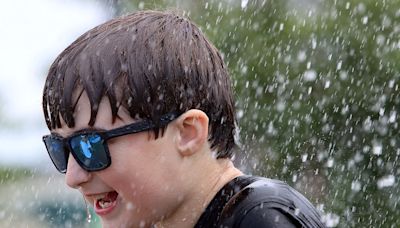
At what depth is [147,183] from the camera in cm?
256

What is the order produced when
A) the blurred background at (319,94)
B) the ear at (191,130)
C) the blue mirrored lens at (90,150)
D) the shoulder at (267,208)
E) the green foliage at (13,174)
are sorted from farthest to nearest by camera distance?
the green foliage at (13,174) < the blurred background at (319,94) < the ear at (191,130) < the blue mirrored lens at (90,150) < the shoulder at (267,208)

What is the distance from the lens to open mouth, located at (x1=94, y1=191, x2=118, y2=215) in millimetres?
2523

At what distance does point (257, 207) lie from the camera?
2412 millimetres

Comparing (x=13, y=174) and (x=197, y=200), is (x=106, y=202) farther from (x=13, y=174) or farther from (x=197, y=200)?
(x=13, y=174)

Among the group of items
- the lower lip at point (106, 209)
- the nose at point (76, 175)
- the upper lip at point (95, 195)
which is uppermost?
the nose at point (76, 175)

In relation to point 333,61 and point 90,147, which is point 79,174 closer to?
point 90,147

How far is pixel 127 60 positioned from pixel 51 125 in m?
0.30

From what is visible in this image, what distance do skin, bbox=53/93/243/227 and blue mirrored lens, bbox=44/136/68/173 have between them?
0.03 metres

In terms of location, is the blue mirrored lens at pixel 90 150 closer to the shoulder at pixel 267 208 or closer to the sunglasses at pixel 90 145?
the sunglasses at pixel 90 145

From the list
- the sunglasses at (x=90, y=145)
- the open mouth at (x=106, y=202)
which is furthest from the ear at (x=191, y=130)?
the open mouth at (x=106, y=202)

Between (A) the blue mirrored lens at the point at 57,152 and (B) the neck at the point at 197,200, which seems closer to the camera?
(A) the blue mirrored lens at the point at 57,152

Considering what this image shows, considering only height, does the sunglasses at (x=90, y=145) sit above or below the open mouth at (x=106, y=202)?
Answer: above

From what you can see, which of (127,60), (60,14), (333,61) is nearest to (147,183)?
(127,60)

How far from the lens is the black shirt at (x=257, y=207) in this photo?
7.81 ft
